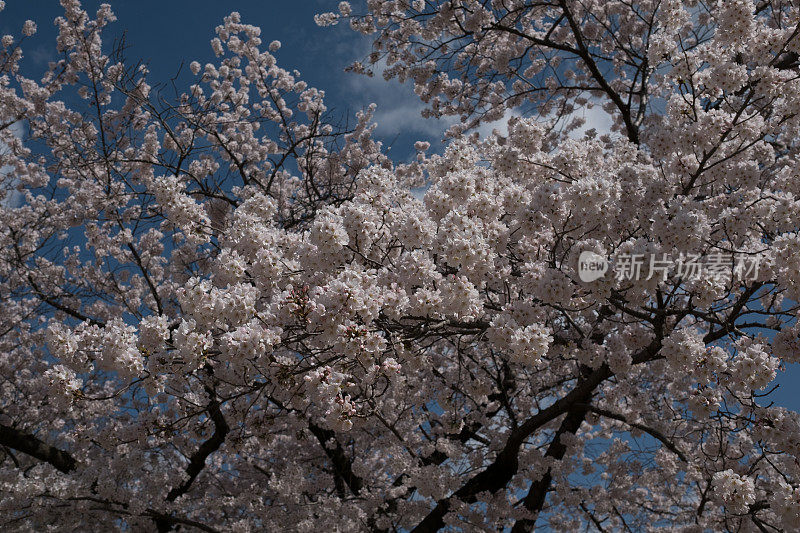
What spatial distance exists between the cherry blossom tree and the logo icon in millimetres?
21

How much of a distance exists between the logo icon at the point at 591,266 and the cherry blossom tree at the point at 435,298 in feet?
0.07

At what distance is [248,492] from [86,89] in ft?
29.8

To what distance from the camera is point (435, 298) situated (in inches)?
165

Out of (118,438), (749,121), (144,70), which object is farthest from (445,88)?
(118,438)

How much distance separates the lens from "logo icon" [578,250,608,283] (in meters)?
4.27

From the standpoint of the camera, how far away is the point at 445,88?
11.7m

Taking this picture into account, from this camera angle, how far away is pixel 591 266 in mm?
4297

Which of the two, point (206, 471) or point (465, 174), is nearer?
point (465, 174)

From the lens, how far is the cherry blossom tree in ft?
14.3

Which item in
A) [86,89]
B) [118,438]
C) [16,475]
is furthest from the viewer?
[86,89]

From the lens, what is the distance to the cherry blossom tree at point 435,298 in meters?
4.36

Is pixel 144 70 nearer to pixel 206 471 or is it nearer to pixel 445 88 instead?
pixel 445 88

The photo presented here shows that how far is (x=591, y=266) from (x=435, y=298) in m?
1.24

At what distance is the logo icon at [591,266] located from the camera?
14.0 feet
